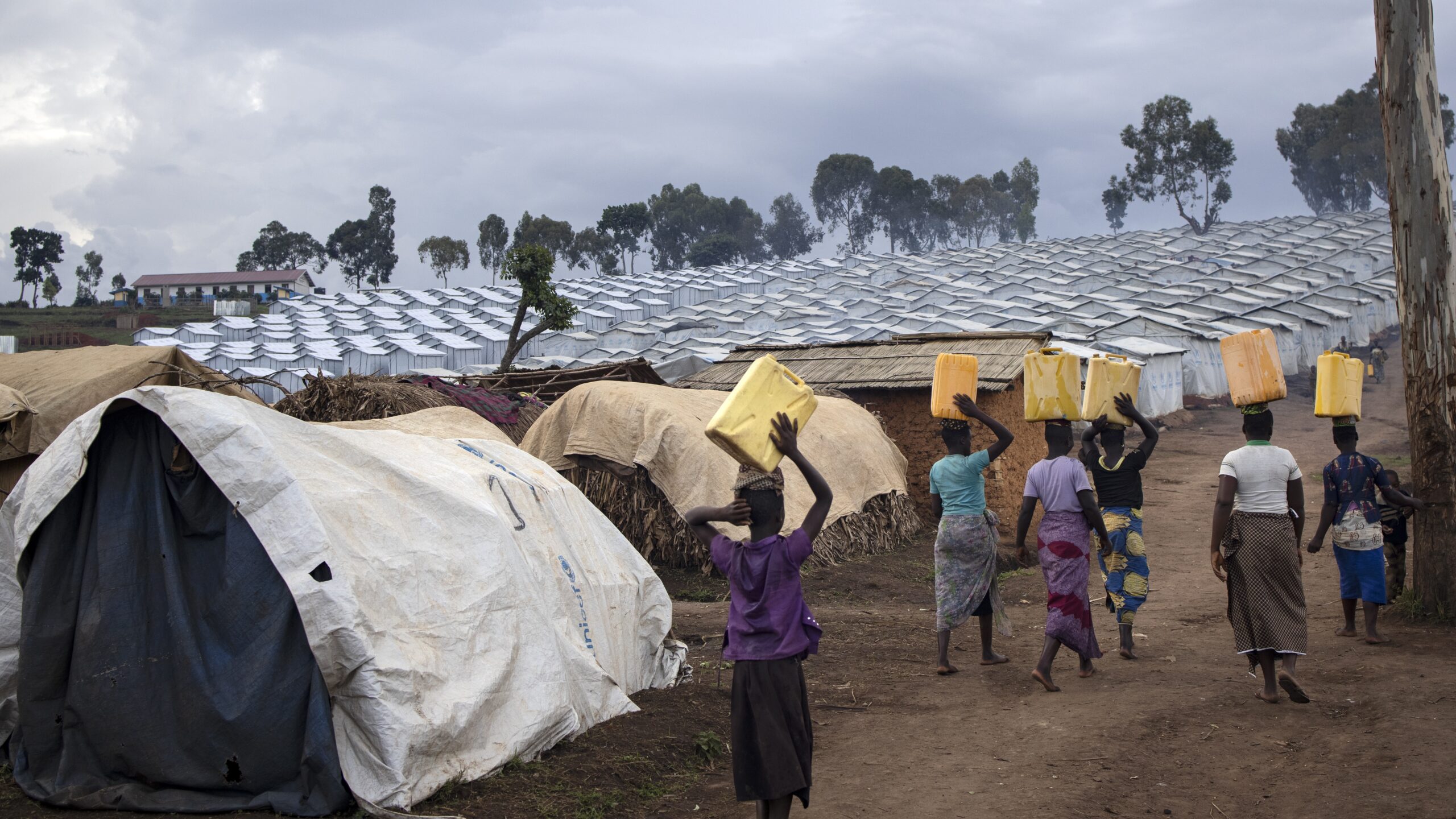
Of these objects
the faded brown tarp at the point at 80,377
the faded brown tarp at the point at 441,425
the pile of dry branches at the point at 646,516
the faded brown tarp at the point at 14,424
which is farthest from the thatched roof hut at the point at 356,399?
the faded brown tarp at the point at 14,424

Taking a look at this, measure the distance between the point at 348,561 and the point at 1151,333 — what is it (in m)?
32.4

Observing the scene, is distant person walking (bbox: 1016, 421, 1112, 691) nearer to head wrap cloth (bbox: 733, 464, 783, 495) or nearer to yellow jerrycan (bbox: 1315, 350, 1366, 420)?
yellow jerrycan (bbox: 1315, 350, 1366, 420)

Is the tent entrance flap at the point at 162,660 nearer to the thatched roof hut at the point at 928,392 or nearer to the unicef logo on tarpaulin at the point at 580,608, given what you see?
the unicef logo on tarpaulin at the point at 580,608

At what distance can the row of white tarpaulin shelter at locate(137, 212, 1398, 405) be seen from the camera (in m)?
36.0

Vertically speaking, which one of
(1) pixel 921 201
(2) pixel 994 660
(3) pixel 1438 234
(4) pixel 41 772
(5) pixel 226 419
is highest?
(1) pixel 921 201

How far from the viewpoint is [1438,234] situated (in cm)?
705

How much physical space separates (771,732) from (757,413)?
1.15m

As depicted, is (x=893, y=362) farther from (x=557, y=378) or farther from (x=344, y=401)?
(x=344, y=401)

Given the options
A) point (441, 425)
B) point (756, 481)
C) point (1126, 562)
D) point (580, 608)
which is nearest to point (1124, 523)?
point (1126, 562)

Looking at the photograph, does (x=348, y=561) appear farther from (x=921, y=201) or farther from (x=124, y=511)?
(x=921, y=201)

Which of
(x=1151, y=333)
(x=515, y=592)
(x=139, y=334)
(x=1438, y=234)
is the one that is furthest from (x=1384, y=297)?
(x=139, y=334)

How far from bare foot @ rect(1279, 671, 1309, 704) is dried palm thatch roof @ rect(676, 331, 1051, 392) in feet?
25.6

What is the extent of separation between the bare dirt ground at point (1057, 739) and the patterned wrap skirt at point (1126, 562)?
1.30 ft

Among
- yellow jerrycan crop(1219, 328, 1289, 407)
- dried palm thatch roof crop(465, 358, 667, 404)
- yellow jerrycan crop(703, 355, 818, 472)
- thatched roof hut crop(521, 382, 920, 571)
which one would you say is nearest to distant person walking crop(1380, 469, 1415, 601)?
yellow jerrycan crop(1219, 328, 1289, 407)
